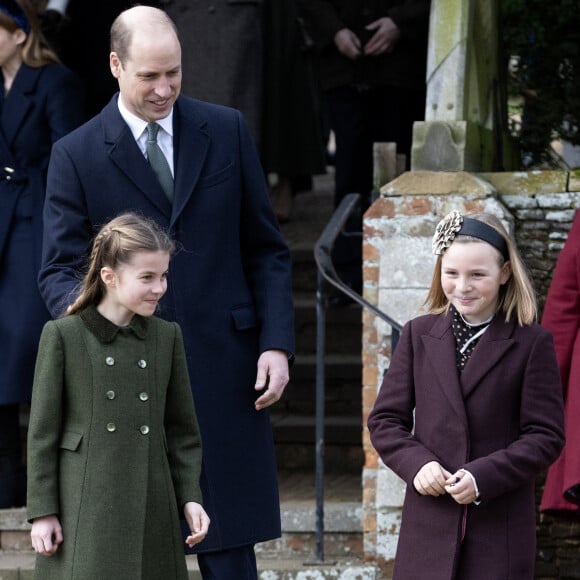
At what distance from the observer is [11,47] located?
6293 millimetres

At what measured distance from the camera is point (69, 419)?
4.03 metres

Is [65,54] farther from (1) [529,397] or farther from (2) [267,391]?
(1) [529,397]

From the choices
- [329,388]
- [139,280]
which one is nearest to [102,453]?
[139,280]

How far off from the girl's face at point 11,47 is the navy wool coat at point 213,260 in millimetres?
1807

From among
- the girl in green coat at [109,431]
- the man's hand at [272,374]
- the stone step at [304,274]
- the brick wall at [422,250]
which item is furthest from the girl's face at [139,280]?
the stone step at [304,274]

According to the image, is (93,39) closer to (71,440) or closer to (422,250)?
(422,250)

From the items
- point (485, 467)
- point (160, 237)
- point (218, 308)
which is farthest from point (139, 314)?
point (485, 467)

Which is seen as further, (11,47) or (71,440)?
(11,47)

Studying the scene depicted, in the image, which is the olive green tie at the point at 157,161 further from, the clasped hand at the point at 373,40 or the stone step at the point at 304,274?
the stone step at the point at 304,274

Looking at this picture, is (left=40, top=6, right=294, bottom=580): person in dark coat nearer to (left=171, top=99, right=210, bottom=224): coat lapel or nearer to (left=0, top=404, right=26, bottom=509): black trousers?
(left=171, top=99, right=210, bottom=224): coat lapel

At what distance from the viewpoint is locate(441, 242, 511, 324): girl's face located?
4238mm

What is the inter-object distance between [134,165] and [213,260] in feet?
1.13

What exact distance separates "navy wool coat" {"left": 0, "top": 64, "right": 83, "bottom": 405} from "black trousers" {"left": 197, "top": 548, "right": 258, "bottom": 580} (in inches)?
75.5

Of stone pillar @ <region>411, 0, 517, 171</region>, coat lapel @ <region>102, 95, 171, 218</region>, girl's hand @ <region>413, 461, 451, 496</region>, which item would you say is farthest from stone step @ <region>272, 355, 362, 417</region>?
girl's hand @ <region>413, 461, 451, 496</region>
